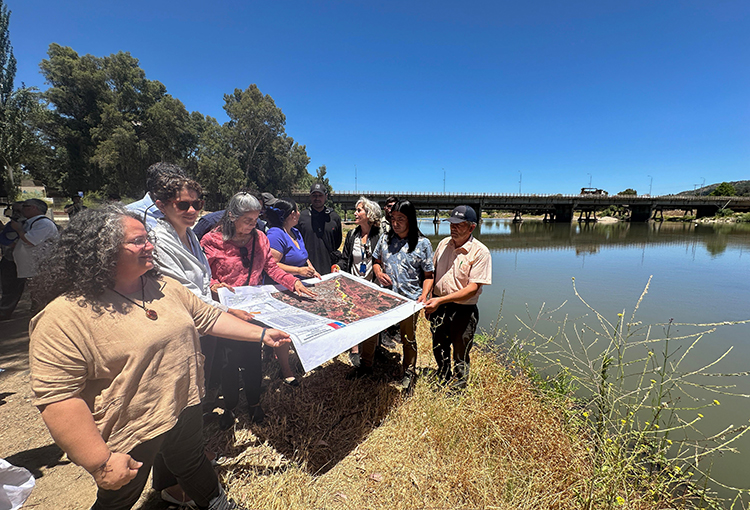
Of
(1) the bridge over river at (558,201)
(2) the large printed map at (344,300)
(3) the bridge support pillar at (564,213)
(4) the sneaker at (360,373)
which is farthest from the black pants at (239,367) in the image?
(3) the bridge support pillar at (564,213)

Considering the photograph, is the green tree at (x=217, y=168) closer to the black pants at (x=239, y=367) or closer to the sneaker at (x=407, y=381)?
the black pants at (x=239, y=367)

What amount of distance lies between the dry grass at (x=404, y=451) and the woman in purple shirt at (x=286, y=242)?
54.9 inches

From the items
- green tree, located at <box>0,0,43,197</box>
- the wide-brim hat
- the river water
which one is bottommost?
the river water

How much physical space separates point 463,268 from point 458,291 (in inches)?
9.2

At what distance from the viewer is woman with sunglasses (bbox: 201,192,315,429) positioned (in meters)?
2.54

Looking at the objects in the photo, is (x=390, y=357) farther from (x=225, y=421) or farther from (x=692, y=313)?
(x=692, y=313)

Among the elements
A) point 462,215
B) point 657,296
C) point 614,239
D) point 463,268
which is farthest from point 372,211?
point 614,239

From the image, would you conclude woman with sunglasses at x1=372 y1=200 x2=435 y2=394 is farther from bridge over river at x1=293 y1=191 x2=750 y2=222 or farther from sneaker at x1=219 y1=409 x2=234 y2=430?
bridge over river at x1=293 y1=191 x2=750 y2=222

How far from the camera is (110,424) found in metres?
1.25

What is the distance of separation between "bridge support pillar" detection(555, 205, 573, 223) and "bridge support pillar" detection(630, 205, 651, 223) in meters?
13.6

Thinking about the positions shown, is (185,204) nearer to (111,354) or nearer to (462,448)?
(111,354)

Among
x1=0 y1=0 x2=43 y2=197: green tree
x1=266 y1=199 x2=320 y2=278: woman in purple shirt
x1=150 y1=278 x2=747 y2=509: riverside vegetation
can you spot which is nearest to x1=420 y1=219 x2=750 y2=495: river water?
x1=150 y1=278 x2=747 y2=509: riverside vegetation

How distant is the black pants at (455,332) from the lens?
10.1ft

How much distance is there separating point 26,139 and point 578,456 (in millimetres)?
16903
